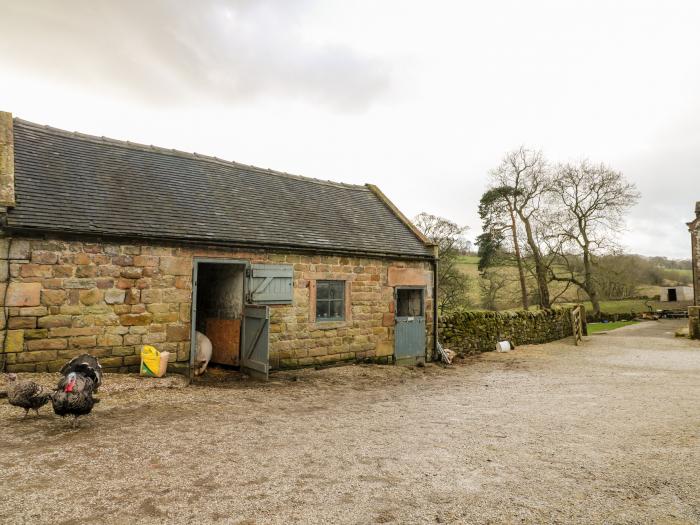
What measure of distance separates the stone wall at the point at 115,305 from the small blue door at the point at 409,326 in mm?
2279

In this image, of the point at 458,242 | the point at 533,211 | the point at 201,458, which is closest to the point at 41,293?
the point at 201,458

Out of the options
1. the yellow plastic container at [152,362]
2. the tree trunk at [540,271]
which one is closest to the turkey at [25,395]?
the yellow plastic container at [152,362]

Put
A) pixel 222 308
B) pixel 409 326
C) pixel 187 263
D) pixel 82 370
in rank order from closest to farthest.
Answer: pixel 82 370 → pixel 187 263 → pixel 222 308 → pixel 409 326

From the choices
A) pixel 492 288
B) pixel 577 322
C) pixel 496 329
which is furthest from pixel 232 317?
pixel 492 288

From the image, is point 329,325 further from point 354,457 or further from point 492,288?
point 492,288

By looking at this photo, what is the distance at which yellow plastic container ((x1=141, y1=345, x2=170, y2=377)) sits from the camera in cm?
836

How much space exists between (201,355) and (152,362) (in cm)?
142

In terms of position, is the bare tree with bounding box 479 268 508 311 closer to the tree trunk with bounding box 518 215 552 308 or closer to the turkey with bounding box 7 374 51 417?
the tree trunk with bounding box 518 215 552 308

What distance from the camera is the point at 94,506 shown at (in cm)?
364

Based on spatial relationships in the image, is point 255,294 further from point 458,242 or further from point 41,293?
point 458,242

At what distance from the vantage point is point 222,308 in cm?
1103

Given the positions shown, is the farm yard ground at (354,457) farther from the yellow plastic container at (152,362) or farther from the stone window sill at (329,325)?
the stone window sill at (329,325)

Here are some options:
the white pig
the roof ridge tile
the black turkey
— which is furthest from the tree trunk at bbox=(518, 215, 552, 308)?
the black turkey

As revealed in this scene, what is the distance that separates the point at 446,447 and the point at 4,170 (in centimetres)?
A: 916
